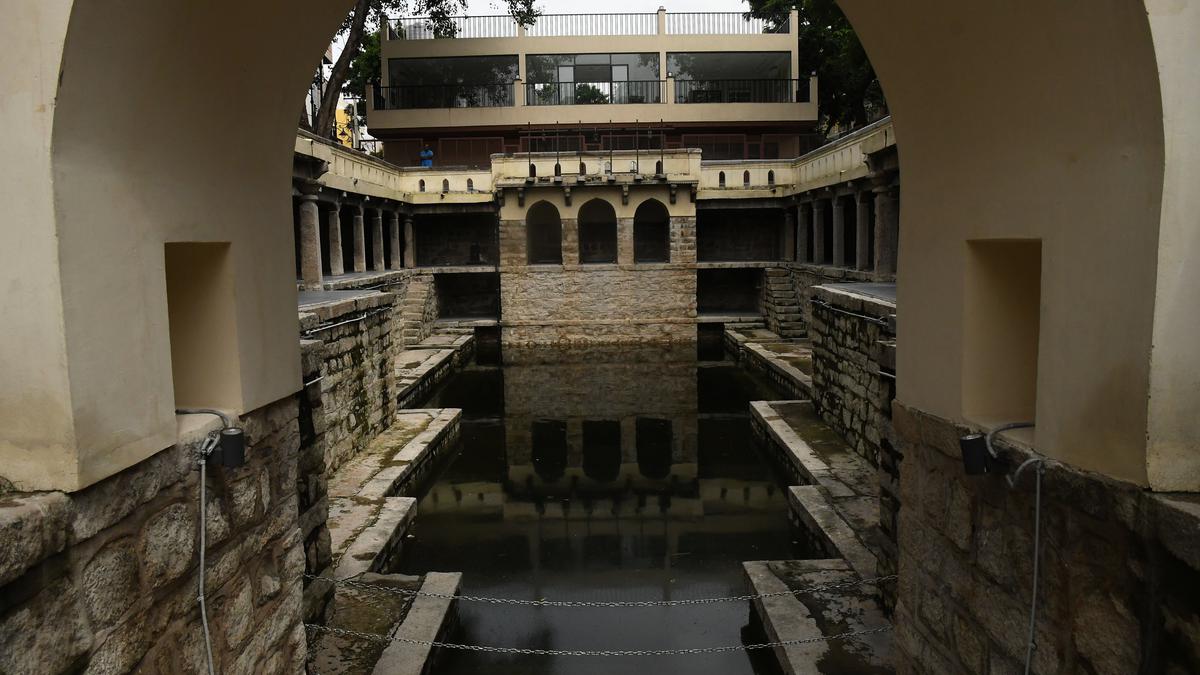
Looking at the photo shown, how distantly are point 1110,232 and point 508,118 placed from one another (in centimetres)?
2924

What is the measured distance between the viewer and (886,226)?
16.7 metres

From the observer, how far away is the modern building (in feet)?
99.5

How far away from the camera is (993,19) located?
3.09 metres

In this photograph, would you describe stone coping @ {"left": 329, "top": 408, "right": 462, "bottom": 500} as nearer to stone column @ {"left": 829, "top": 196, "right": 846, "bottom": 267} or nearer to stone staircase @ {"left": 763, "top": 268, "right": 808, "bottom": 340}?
stone staircase @ {"left": 763, "top": 268, "right": 808, "bottom": 340}

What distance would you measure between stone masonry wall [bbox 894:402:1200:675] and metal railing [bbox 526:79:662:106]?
92.1 feet

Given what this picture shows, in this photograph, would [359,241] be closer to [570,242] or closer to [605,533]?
[570,242]

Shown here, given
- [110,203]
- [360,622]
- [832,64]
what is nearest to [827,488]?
[360,622]

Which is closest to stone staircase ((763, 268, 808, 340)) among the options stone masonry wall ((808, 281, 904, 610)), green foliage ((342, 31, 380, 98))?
stone masonry wall ((808, 281, 904, 610))

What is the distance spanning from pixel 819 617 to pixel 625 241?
18.7m

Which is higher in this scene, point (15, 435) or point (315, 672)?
point (15, 435)

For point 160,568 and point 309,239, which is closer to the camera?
point 160,568

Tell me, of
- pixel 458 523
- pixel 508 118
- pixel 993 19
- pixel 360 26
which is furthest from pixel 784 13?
pixel 993 19

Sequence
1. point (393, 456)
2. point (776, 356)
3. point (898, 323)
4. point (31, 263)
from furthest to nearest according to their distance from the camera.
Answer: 1. point (776, 356)
2. point (393, 456)
3. point (898, 323)
4. point (31, 263)

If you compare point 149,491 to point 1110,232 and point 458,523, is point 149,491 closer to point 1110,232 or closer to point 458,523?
point 1110,232
